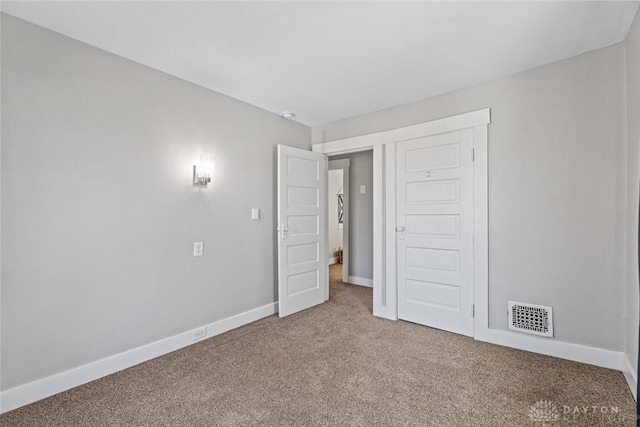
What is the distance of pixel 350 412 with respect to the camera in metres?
1.86

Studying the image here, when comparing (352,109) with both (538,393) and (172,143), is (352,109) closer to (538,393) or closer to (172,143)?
(172,143)

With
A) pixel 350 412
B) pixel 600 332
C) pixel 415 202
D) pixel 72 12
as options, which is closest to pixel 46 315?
pixel 72 12

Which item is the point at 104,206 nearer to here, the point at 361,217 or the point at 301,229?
the point at 301,229

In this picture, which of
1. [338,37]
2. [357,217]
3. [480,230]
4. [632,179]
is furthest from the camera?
[357,217]

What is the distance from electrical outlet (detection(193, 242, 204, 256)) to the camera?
292 centimetres

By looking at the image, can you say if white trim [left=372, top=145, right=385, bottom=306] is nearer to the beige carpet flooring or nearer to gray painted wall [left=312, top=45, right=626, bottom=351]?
the beige carpet flooring

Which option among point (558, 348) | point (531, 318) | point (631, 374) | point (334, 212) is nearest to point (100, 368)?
point (531, 318)

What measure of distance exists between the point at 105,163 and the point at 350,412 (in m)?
2.42

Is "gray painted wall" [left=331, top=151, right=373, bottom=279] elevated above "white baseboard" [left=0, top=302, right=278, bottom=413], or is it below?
above

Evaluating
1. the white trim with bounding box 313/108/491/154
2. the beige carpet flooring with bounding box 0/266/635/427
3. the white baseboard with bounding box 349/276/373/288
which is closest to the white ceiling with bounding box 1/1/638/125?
the white trim with bounding box 313/108/491/154

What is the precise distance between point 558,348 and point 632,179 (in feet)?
4.58

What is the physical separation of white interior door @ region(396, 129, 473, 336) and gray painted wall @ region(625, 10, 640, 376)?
1.07 m

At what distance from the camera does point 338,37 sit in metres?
2.17

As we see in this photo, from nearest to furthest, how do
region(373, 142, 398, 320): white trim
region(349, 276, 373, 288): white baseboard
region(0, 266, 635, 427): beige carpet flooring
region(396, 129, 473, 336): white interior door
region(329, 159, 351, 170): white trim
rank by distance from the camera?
region(0, 266, 635, 427): beige carpet flooring → region(396, 129, 473, 336): white interior door → region(373, 142, 398, 320): white trim → region(349, 276, 373, 288): white baseboard → region(329, 159, 351, 170): white trim
